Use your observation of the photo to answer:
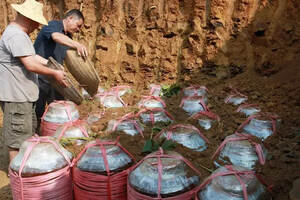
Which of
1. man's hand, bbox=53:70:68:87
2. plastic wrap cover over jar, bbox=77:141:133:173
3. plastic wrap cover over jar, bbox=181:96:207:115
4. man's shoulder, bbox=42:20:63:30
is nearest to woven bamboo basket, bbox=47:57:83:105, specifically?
man's hand, bbox=53:70:68:87

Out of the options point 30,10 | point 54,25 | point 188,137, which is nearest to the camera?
point 188,137

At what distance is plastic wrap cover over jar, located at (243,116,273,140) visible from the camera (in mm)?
2848

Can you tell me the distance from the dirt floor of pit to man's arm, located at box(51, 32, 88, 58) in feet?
2.81

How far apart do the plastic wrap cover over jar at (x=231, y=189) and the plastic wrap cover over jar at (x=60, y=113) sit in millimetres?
2216

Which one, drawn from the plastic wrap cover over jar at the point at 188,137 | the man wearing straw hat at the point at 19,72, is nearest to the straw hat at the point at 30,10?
the man wearing straw hat at the point at 19,72

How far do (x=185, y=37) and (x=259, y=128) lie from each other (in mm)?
3253

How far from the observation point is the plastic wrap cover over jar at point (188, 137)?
252 cm

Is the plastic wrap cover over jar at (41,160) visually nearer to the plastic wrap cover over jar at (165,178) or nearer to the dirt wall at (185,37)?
the plastic wrap cover over jar at (165,178)

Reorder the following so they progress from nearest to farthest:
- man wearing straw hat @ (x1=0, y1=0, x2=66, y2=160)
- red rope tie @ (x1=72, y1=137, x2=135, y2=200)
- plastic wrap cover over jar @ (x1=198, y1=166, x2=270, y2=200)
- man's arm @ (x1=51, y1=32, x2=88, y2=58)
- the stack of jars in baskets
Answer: plastic wrap cover over jar @ (x1=198, y1=166, x2=270, y2=200) → the stack of jars in baskets → red rope tie @ (x1=72, y1=137, x2=135, y2=200) → man wearing straw hat @ (x1=0, y1=0, x2=66, y2=160) → man's arm @ (x1=51, y1=32, x2=88, y2=58)

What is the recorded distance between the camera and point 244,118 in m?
3.21

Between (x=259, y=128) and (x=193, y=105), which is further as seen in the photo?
(x=193, y=105)

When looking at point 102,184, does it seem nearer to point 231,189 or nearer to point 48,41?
point 231,189

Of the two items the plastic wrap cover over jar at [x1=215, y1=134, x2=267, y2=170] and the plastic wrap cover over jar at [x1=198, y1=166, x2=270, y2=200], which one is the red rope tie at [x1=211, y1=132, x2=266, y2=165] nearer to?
the plastic wrap cover over jar at [x1=215, y1=134, x2=267, y2=170]

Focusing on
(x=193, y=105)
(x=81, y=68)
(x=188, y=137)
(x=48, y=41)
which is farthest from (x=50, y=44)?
(x=188, y=137)
